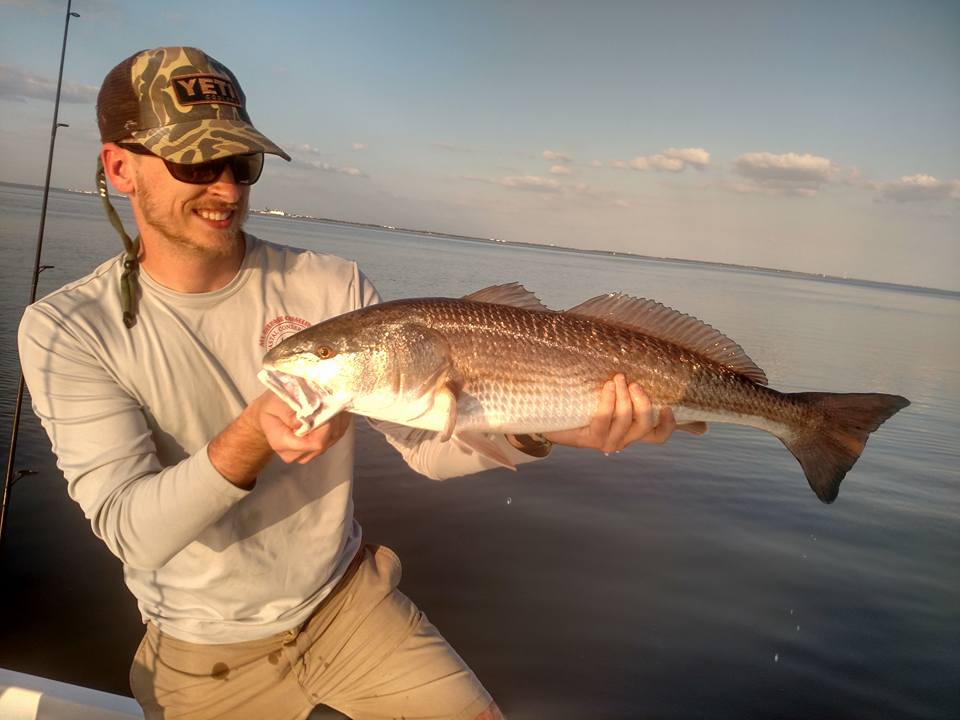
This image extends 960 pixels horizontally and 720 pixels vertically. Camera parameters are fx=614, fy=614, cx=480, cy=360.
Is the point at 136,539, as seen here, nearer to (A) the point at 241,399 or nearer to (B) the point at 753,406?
(A) the point at 241,399

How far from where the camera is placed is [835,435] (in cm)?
360

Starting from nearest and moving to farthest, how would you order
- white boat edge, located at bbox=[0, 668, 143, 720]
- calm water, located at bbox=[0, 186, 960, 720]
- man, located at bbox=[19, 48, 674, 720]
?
man, located at bbox=[19, 48, 674, 720], white boat edge, located at bbox=[0, 668, 143, 720], calm water, located at bbox=[0, 186, 960, 720]

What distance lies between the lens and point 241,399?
3055 millimetres

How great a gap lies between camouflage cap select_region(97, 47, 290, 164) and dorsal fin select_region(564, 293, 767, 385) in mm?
1955

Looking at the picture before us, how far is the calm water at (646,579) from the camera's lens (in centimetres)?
466

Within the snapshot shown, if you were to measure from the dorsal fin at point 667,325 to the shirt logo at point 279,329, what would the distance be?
1517 mm

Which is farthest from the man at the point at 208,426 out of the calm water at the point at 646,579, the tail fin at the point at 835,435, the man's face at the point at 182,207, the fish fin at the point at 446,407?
the tail fin at the point at 835,435

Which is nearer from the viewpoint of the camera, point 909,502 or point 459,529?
point 459,529

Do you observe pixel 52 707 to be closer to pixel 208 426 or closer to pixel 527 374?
pixel 208 426

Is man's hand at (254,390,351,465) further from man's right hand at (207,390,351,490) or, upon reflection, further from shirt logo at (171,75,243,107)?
shirt logo at (171,75,243,107)

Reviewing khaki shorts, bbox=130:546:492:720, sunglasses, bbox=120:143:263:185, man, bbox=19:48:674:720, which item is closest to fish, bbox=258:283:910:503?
man, bbox=19:48:674:720

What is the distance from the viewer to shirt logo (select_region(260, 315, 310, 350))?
3.17 metres

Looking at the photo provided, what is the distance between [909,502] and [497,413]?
7285mm

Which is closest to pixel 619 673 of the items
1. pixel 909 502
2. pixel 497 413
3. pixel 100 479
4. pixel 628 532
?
pixel 628 532
